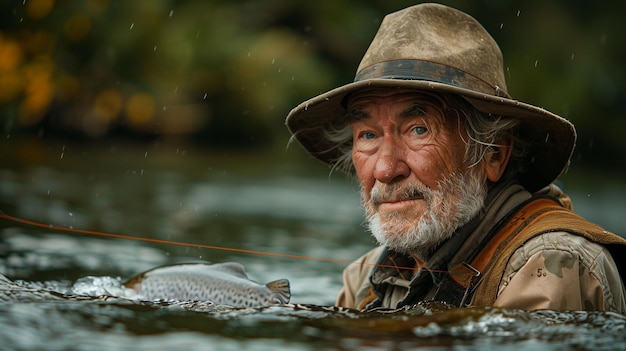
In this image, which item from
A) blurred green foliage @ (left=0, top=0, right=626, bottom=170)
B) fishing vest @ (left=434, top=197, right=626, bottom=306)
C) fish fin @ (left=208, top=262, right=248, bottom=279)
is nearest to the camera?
fishing vest @ (left=434, top=197, right=626, bottom=306)

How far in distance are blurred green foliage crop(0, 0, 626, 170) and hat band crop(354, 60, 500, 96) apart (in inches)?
471

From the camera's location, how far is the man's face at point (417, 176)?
2.80 meters

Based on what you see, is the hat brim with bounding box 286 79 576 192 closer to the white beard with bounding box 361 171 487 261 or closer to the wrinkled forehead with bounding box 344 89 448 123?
the wrinkled forehead with bounding box 344 89 448 123

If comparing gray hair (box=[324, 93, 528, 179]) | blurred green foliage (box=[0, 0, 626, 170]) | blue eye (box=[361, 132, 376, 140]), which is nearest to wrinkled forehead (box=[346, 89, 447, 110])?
gray hair (box=[324, 93, 528, 179])

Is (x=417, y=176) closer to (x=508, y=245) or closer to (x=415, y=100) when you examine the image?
(x=415, y=100)

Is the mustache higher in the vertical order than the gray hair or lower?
lower

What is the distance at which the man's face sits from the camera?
280cm

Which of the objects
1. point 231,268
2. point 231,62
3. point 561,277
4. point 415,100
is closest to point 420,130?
point 415,100

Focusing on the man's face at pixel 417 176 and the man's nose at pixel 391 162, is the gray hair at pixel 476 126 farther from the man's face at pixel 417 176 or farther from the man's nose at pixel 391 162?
the man's nose at pixel 391 162

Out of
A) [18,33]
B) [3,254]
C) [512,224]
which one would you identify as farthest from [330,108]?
[18,33]

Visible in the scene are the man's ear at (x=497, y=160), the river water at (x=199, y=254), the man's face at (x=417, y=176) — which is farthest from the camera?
the man's ear at (x=497, y=160)

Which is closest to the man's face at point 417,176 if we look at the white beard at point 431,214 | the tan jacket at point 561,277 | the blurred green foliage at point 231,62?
the white beard at point 431,214

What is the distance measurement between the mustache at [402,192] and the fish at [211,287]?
0.55 metres

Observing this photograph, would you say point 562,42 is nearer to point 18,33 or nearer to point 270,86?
point 270,86
